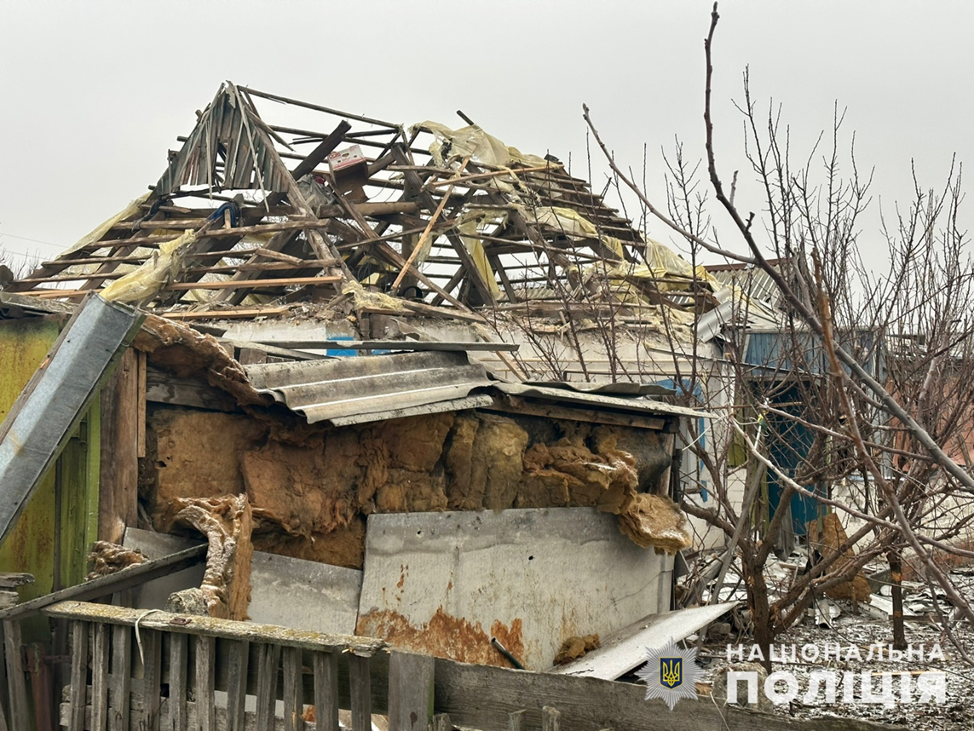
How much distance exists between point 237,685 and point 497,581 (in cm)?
295

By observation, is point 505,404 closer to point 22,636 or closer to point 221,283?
point 22,636

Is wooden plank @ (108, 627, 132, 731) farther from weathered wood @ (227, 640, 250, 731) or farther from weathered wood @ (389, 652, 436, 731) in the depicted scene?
weathered wood @ (389, 652, 436, 731)

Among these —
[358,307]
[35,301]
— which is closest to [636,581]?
[358,307]

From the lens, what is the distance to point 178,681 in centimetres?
359

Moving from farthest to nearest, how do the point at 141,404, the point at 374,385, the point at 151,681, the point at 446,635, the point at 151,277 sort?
the point at 151,277, the point at 446,635, the point at 374,385, the point at 141,404, the point at 151,681

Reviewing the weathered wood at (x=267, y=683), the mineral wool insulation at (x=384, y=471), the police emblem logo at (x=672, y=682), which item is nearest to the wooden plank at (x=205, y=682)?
the weathered wood at (x=267, y=683)

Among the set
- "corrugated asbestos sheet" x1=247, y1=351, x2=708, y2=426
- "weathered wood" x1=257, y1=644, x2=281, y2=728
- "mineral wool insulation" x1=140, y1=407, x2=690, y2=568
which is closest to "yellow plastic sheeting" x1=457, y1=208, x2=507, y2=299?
"mineral wool insulation" x1=140, y1=407, x2=690, y2=568

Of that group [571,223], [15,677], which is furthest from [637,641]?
[571,223]

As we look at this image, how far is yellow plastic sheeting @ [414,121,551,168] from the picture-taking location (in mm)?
14359

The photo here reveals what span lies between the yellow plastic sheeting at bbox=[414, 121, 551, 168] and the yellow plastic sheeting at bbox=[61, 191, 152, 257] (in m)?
4.21

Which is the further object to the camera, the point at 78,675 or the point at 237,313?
the point at 237,313

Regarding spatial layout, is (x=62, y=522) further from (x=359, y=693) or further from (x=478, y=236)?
(x=478, y=236)

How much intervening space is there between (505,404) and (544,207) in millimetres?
8068

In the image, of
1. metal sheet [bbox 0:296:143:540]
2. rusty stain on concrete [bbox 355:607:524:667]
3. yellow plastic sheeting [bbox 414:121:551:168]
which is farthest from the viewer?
yellow plastic sheeting [bbox 414:121:551:168]
